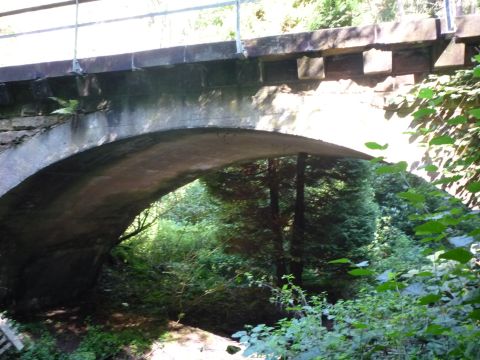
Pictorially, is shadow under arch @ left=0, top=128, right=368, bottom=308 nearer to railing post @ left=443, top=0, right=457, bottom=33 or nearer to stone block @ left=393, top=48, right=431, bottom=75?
stone block @ left=393, top=48, right=431, bottom=75

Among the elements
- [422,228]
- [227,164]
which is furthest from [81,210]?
[422,228]

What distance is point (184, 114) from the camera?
4574 mm

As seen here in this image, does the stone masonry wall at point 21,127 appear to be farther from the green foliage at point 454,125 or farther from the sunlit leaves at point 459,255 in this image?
the sunlit leaves at point 459,255

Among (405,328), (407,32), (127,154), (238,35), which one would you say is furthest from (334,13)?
(405,328)

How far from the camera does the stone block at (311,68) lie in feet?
13.2

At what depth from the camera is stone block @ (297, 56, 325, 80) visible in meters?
4.02

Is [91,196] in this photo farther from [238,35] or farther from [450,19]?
[450,19]

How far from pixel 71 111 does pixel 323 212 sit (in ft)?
16.1

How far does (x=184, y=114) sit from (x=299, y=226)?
4.02 meters

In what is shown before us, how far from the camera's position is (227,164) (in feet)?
22.8

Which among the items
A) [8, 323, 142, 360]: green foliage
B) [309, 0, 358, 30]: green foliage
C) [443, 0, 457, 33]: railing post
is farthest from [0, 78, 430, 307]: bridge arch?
[8, 323, 142, 360]: green foliage

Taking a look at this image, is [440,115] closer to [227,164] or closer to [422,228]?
[422,228]

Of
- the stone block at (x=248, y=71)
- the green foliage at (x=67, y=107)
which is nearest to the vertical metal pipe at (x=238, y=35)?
the stone block at (x=248, y=71)

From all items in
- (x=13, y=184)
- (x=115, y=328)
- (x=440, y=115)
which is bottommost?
(x=115, y=328)
